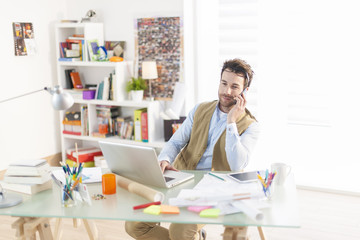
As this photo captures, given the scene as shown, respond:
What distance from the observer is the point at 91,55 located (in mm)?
4602

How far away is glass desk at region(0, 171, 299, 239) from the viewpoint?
1723 mm

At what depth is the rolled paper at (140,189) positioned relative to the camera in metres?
1.92

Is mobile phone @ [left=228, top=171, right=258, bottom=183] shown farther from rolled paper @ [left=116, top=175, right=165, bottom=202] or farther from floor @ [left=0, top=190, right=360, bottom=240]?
floor @ [left=0, top=190, right=360, bottom=240]

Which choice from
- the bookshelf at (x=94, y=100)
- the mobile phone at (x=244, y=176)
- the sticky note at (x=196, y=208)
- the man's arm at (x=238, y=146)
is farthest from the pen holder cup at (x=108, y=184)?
the bookshelf at (x=94, y=100)

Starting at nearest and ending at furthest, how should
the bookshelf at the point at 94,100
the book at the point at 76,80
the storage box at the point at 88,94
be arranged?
the bookshelf at the point at 94,100
the storage box at the point at 88,94
the book at the point at 76,80

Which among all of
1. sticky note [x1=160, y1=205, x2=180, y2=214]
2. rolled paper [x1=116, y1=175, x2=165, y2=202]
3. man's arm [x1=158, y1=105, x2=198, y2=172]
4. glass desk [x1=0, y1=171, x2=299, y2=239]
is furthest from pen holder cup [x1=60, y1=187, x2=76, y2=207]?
man's arm [x1=158, y1=105, x2=198, y2=172]

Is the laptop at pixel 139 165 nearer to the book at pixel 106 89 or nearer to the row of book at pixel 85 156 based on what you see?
the book at pixel 106 89

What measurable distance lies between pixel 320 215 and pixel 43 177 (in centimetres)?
231

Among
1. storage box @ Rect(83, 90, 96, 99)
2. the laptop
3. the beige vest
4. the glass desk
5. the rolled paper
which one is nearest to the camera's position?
the glass desk

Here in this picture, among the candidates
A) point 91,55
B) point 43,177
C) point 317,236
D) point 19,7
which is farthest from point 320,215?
point 19,7

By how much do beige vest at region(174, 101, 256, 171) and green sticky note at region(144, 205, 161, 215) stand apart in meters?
0.83

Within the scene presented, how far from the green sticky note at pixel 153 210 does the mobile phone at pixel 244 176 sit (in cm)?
46

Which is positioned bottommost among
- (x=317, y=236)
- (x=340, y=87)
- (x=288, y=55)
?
(x=317, y=236)

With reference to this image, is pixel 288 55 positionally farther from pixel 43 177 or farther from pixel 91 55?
pixel 43 177
